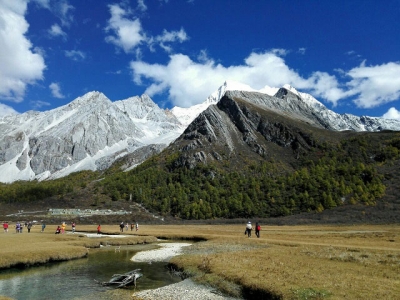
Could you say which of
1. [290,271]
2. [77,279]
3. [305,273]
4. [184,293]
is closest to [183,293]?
[184,293]

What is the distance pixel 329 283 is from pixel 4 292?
2927 centimetres

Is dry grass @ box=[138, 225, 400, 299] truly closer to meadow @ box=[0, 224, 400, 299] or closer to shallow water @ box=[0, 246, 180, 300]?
meadow @ box=[0, 224, 400, 299]

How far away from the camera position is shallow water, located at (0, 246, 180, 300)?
29.9 m

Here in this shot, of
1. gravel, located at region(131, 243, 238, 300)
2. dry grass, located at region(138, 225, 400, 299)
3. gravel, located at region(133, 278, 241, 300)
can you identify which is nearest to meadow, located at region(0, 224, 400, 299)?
dry grass, located at region(138, 225, 400, 299)

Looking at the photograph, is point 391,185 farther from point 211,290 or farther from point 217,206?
point 211,290

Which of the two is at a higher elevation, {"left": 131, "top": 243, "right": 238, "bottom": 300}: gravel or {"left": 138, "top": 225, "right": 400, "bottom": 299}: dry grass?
{"left": 138, "top": 225, "right": 400, "bottom": 299}: dry grass

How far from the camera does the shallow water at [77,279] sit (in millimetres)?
29938

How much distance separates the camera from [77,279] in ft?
118

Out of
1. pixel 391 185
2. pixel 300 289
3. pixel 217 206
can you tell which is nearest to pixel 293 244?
pixel 300 289

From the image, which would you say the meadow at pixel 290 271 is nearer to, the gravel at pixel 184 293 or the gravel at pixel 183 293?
the gravel at pixel 184 293

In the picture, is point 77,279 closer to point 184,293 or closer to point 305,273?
point 184,293

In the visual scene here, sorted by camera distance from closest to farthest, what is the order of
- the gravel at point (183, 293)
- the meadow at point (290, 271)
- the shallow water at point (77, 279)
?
the meadow at point (290, 271)
the gravel at point (183, 293)
the shallow water at point (77, 279)

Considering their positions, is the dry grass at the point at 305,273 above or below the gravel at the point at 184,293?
above

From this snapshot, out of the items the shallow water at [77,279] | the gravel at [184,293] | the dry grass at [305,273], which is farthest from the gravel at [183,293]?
the shallow water at [77,279]
